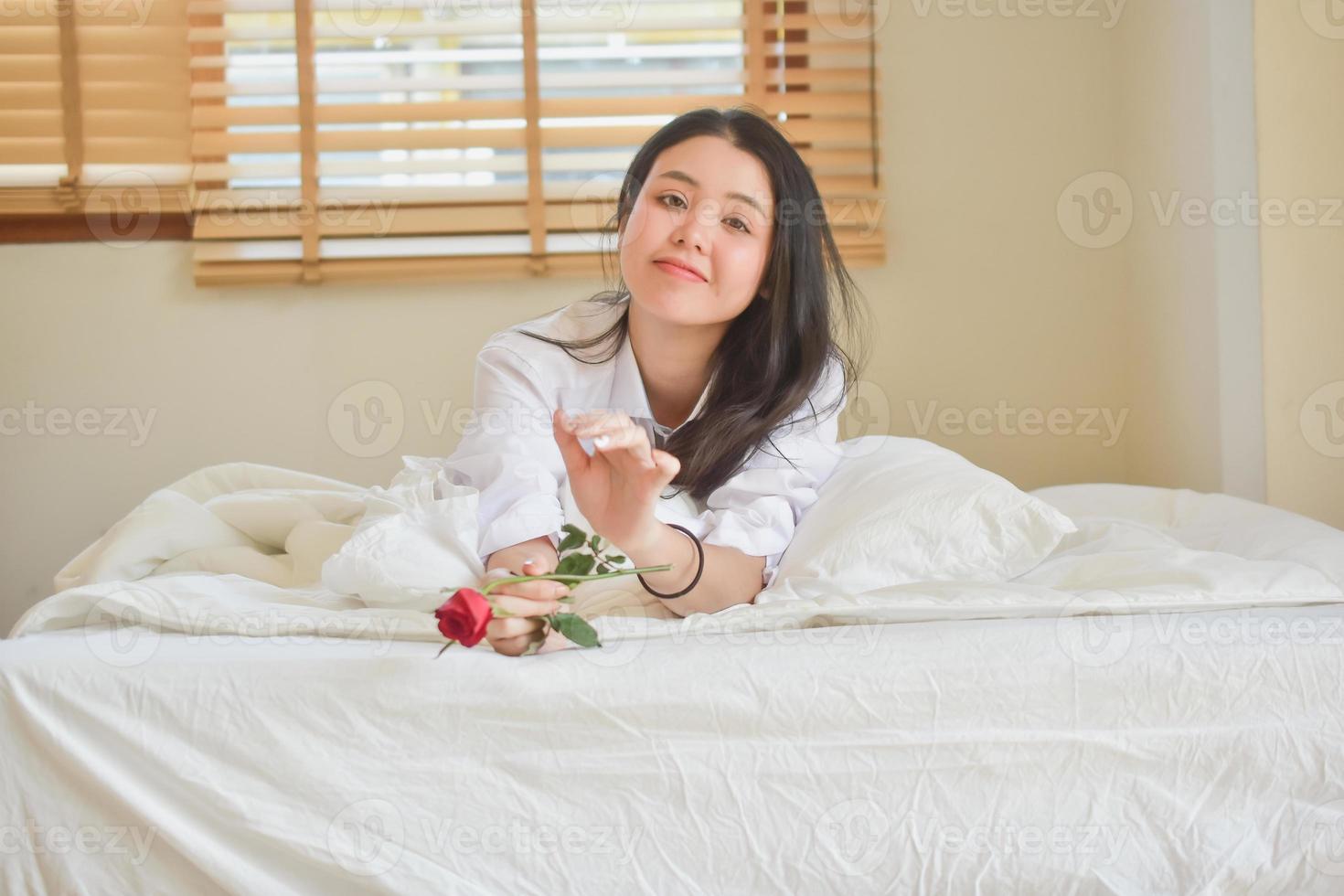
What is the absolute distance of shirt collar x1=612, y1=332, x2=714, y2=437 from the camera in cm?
147

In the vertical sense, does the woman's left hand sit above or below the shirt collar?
below

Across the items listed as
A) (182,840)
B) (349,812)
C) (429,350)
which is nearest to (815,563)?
(349,812)

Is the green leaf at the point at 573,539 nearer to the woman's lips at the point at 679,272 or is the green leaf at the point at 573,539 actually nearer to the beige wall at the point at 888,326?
the woman's lips at the point at 679,272

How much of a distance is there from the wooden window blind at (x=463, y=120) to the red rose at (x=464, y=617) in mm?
1667

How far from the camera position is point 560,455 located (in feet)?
4.55

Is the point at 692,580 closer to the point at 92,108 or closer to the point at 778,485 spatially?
the point at 778,485

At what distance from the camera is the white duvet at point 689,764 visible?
3.13ft

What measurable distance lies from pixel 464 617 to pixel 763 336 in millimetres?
727

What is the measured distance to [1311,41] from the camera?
5.98 ft

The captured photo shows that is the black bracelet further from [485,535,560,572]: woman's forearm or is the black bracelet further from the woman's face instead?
the woman's face

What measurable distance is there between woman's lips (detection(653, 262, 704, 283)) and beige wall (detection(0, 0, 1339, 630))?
1.19m

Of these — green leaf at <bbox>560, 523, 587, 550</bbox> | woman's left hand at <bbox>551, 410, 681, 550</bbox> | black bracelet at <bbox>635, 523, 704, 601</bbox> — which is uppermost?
woman's left hand at <bbox>551, 410, 681, 550</bbox>

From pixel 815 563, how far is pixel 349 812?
1.75 ft

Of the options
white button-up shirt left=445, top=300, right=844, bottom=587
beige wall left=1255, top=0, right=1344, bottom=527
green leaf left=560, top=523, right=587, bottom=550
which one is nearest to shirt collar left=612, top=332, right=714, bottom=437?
white button-up shirt left=445, top=300, right=844, bottom=587
